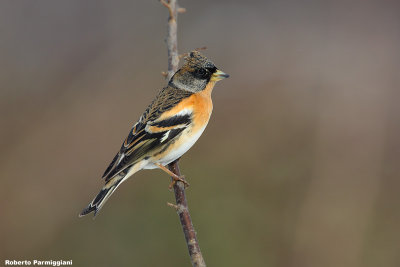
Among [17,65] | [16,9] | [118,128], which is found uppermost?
[16,9]

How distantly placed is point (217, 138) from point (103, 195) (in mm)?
2864

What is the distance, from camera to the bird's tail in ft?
10.3

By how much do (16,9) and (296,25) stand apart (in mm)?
5169

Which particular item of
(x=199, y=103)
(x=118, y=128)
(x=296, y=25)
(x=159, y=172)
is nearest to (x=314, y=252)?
(x=159, y=172)

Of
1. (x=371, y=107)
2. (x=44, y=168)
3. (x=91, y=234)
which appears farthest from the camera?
(x=371, y=107)

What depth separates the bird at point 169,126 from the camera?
337 centimetres

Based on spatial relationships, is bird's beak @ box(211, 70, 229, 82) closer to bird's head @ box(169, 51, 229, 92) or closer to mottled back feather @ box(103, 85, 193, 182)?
bird's head @ box(169, 51, 229, 92)

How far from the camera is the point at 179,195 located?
10.6 ft

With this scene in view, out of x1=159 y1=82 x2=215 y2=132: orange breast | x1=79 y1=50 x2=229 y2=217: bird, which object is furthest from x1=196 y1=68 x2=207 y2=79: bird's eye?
x1=159 y1=82 x2=215 y2=132: orange breast

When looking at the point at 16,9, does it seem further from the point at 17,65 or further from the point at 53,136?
the point at 53,136

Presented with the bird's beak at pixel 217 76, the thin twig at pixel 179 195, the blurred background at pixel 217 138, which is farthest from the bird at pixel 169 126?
the blurred background at pixel 217 138

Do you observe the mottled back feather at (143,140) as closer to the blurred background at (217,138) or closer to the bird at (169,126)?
the bird at (169,126)

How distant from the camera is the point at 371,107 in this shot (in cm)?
686

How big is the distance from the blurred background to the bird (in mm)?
1537
